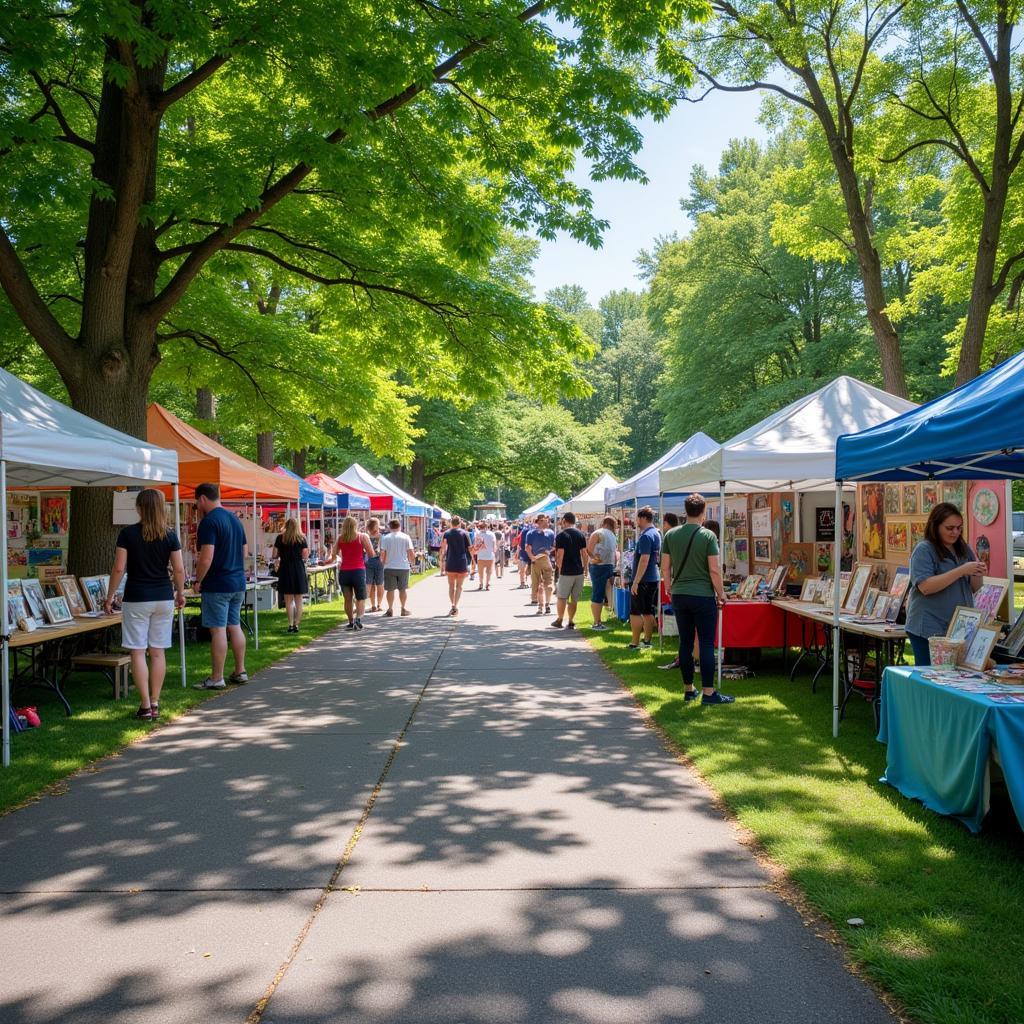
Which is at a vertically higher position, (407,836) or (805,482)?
(805,482)

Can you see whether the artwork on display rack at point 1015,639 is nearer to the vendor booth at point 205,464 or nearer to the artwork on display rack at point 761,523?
the artwork on display rack at point 761,523

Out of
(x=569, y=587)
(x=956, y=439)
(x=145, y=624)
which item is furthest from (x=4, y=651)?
(x=569, y=587)

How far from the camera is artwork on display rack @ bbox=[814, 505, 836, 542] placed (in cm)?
1158

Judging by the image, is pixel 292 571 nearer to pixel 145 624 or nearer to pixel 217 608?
pixel 217 608

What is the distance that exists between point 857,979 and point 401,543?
1401 cm

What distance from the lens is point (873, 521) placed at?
34.7 ft

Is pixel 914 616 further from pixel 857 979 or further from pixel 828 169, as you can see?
pixel 828 169

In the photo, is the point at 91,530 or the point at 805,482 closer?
the point at 91,530

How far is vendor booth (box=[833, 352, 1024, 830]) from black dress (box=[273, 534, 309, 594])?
398 inches

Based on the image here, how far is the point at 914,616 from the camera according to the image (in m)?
6.49

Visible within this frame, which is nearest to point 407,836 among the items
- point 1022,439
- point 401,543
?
point 1022,439

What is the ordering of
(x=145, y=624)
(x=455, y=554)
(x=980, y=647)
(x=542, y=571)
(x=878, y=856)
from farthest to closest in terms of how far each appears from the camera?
(x=542, y=571)
(x=455, y=554)
(x=145, y=624)
(x=980, y=647)
(x=878, y=856)

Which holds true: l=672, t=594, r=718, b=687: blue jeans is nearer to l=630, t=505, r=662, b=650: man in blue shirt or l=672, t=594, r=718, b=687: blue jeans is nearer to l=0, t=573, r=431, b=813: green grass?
l=630, t=505, r=662, b=650: man in blue shirt

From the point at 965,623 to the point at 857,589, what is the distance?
9.71 feet
